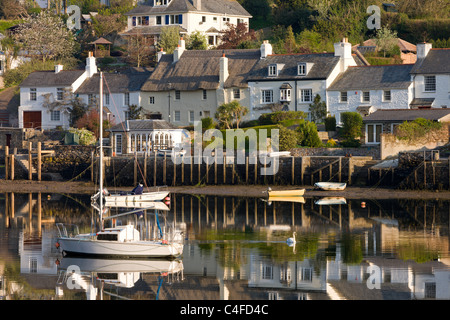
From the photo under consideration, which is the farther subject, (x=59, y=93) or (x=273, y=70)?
(x=59, y=93)

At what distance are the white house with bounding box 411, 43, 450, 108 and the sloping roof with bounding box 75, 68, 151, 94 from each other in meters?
26.4

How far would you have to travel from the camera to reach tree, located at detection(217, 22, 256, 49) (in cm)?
9594

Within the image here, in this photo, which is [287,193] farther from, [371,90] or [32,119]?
[32,119]

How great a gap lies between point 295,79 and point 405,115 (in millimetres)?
12777

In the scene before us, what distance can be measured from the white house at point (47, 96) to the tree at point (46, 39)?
1615 centimetres

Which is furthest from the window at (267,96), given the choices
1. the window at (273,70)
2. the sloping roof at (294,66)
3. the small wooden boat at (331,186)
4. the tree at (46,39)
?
→ the tree at (46,39)

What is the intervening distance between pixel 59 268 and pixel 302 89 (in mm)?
43776

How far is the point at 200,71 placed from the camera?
80875 millimetres

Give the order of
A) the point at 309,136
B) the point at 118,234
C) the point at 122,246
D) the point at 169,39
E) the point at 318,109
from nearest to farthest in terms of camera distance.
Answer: the point at 122,246 < the point at 118,234 < the point at 309,136 < the point at 318,109 < the point at 169,39

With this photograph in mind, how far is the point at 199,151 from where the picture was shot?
65438 mm

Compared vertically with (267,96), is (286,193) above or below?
below

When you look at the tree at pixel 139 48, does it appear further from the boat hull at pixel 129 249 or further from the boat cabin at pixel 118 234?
the boat hull at pixel 129 249

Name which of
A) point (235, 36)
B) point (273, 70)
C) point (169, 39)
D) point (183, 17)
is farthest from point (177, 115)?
point (183, 17)
